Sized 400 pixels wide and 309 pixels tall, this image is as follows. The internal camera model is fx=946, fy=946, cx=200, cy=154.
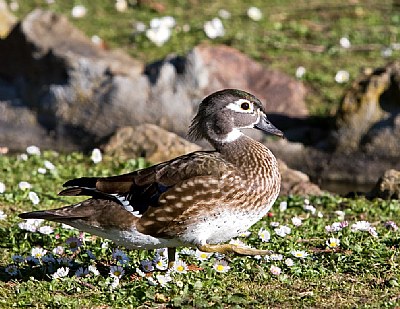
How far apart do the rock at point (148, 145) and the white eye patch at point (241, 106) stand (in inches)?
136

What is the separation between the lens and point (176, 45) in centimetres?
1530

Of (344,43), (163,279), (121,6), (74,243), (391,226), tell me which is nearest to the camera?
(163,279)

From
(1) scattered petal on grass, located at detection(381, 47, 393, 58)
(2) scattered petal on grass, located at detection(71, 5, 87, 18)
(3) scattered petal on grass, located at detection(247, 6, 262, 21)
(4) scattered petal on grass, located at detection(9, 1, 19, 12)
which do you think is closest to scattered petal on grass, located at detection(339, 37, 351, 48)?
(1) scattered petal on grass, located at detection(381, 47, 393, 58)

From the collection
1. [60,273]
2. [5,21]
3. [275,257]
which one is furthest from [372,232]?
[5,21]

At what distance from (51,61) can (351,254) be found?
279 inches

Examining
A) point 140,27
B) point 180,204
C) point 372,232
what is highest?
point 180,204

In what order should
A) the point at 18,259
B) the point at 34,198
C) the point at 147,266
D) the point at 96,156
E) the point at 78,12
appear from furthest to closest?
the point at 78,12 < the point at 96,156 < the point at 34,198 < the point at 18,259 < the point at 147,266

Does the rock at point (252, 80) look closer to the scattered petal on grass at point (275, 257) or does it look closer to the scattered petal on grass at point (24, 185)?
the scattered petal on grass at point (24, 185)

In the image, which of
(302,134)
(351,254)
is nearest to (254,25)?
(302,134)

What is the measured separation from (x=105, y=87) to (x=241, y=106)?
19.2 ft

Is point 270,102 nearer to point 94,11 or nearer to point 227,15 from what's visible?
point 227,15

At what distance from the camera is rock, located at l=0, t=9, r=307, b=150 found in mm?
12562

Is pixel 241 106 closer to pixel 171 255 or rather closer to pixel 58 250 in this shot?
pixel 171 255

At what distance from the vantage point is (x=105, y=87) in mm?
12672
